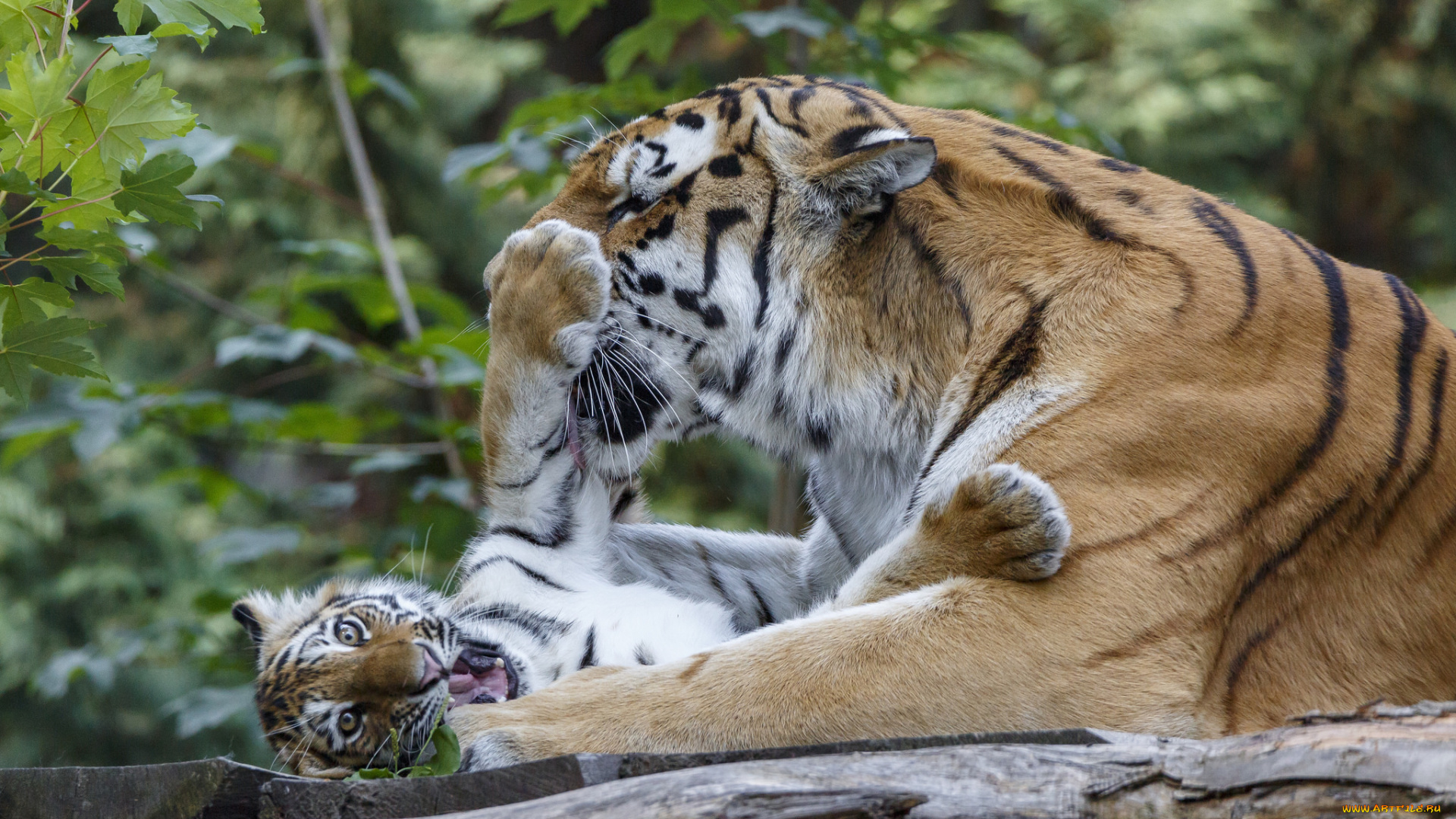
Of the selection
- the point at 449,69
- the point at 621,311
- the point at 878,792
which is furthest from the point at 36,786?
the point at 449,69

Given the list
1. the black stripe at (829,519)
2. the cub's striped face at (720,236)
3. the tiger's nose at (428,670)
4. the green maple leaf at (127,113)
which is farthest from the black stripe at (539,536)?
the green maple leaf at (127,113)

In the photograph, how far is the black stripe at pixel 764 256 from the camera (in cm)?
207

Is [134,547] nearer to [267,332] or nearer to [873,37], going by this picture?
[267,332]

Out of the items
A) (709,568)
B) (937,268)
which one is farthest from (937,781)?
(709,568)

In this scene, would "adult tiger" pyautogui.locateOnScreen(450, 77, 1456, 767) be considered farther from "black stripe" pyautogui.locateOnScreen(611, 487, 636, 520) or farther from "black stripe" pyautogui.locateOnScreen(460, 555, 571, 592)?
"black stripe" pyautogui.locateOnScreen(611, 487, 636, 520)

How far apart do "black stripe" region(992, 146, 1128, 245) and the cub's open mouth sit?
1.20m

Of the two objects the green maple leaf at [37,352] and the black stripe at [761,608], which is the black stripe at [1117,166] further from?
the green maple leaf at [37,352]

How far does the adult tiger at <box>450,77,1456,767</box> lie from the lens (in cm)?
154

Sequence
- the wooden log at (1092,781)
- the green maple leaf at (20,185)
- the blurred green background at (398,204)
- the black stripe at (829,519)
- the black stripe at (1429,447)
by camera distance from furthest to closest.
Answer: the blurred green background at (398,204) < the black stripe at (829,519) < the black stripe at (1429,447) < the green maple leaf at (20,185) < the wooden log at (1092,781)

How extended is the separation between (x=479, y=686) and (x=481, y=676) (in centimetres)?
2

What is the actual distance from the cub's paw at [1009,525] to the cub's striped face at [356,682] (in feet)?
2.90

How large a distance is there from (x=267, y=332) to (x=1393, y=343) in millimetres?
2499

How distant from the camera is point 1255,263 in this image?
6.00 ft

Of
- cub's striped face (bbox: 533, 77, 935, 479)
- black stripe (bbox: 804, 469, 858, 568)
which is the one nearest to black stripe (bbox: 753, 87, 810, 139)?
cub's striped face (bbox: 533, 77, 935, 479)
